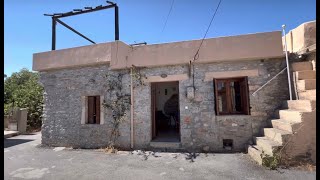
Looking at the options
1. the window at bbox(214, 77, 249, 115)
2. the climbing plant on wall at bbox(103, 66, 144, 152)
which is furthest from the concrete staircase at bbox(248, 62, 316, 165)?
the climbing plant on wall at bbox(103, 66, 144, 152)

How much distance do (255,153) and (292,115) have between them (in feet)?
4.78

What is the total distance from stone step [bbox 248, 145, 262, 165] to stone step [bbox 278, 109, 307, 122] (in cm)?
122

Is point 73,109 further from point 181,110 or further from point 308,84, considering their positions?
point 308,84

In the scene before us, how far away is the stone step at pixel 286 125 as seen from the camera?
18.7ft

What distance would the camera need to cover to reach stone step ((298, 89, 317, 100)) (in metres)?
Result: 5.94

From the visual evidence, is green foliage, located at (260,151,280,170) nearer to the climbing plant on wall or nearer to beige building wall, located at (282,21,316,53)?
beige building wall, located at (282,21,316,53)

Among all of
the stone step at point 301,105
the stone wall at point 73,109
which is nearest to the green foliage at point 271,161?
the stone step at point 301,105

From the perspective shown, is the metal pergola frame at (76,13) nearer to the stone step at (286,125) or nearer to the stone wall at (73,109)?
the stone wall at (73,109)

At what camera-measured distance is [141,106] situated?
8.39 m

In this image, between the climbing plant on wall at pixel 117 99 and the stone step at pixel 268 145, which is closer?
the stone step at pixel 268 145

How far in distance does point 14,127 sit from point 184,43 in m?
11.8

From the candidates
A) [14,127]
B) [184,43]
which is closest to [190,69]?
[184,43]

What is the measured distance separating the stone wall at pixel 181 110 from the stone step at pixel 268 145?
88cm

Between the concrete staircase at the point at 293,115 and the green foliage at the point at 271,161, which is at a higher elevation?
the concrete staircase at the point at 293,115
